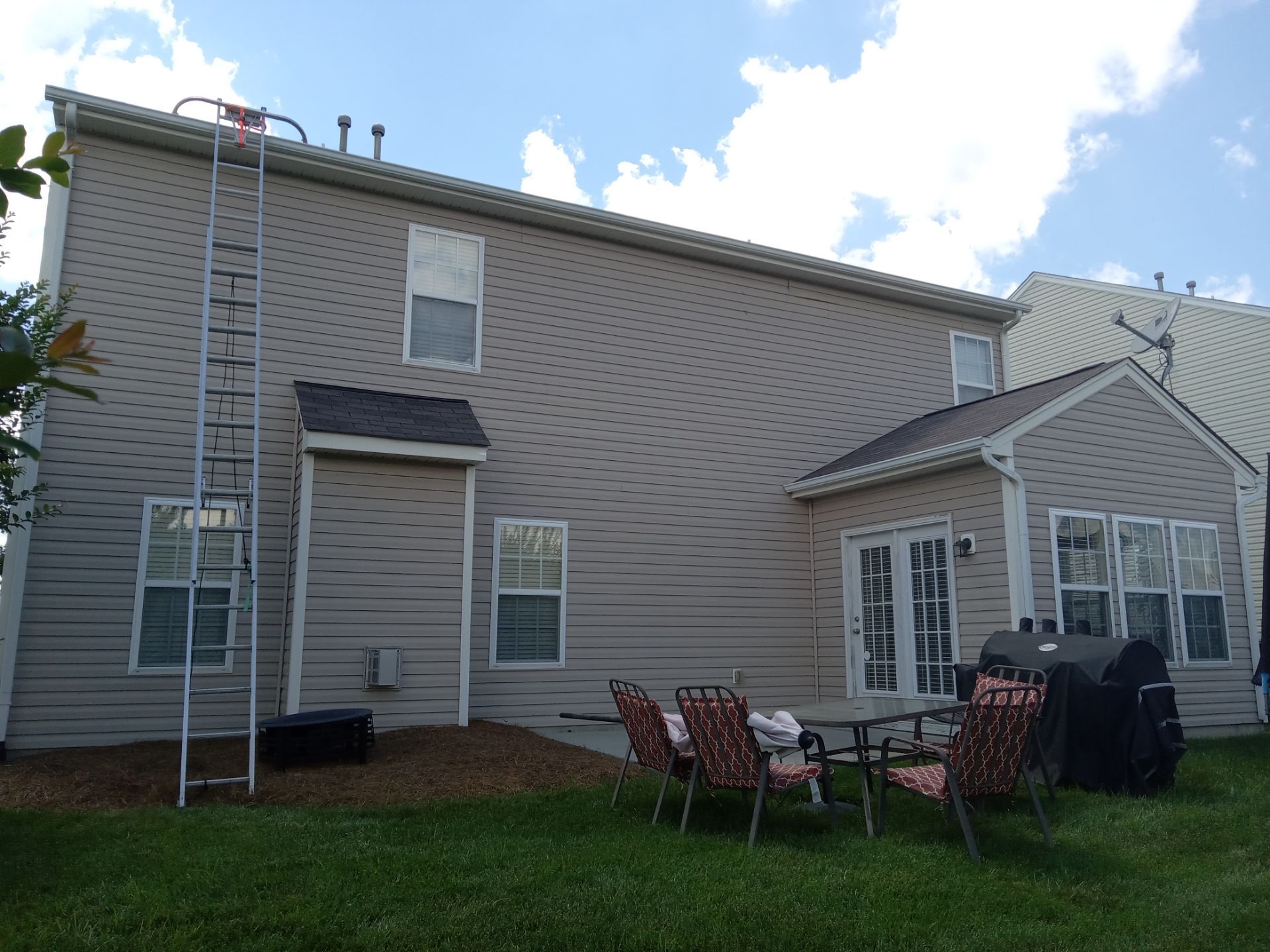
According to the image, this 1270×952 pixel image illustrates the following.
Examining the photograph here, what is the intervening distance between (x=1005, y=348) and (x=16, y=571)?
38.8ft

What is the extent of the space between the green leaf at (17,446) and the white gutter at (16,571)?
7268 mm

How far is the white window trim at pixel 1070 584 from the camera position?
333 inches

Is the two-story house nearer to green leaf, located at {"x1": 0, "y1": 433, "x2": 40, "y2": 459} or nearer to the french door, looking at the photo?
the french door

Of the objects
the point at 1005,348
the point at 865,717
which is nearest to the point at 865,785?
the point at 865,717

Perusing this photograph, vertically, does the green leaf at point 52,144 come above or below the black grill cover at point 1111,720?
above

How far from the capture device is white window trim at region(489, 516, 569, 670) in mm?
9211

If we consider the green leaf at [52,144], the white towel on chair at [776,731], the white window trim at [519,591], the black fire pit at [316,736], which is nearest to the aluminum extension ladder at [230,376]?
the black fire pit at [316,736]

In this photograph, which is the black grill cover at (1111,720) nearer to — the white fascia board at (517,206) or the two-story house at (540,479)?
the two-story house at (540,479)

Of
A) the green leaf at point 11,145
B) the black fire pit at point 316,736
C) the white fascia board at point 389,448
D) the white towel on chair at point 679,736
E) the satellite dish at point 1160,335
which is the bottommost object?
the black fire pit at point 316,736

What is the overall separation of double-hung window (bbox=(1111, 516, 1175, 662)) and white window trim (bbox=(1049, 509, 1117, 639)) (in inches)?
4.9

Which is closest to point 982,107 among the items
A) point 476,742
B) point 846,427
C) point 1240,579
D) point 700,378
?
point 846,427

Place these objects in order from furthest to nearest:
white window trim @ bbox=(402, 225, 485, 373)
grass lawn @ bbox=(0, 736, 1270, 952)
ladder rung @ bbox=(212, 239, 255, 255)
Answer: white window trim @ bbox=(402, 225, 485, 373), ladder rung @ bbox=(212, 239, 255, 255), grass lawn @ bbox=(0, 736, 1270, 952)

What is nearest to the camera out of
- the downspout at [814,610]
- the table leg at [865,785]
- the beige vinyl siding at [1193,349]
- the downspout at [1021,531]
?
the table leg at [865,785]

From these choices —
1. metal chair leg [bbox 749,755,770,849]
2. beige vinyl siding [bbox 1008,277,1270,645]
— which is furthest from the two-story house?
beige vinyl siding [bbox 1008,277,1270,645]
